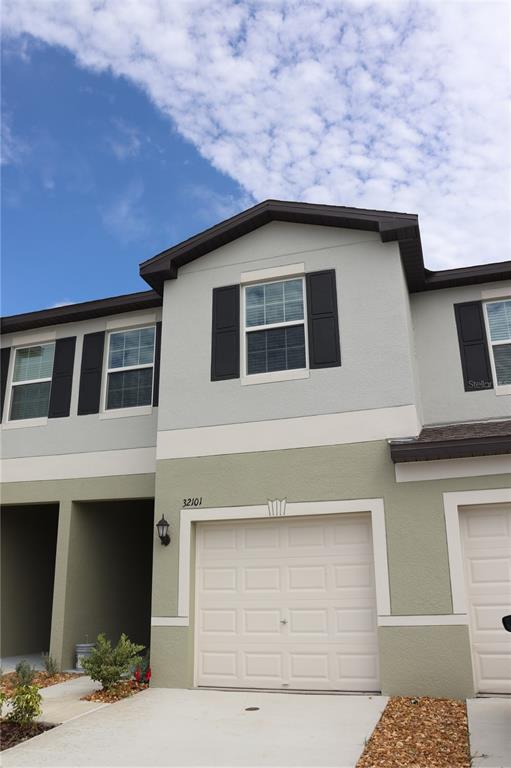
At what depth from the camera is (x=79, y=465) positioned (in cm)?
1135

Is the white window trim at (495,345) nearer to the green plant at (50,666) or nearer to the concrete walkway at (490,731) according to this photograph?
the concrete walkway at (490,731)

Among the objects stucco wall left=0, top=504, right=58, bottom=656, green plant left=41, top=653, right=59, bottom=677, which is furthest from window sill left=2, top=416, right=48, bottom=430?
green plant left=41, top=653, right=59, bottom=677

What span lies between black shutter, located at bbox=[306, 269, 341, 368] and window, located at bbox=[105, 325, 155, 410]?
136 inches

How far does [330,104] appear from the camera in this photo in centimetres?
1062

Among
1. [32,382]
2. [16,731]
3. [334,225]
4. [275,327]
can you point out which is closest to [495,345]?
[334,225]

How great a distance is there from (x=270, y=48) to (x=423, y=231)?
3940 millimetres

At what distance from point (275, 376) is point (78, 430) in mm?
4341

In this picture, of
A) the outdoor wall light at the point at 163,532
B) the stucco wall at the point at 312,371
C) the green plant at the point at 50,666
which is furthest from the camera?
the green plant at the point at 50,666

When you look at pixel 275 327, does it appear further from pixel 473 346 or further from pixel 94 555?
pixel 94 555

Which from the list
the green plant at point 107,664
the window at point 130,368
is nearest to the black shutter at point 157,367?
the window at point 130,368

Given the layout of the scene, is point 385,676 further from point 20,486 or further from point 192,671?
point 20,486

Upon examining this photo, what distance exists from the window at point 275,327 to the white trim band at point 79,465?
2737 mm

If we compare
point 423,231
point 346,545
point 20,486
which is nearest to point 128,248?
point 20,486

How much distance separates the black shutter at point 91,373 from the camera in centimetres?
1157
